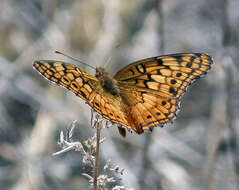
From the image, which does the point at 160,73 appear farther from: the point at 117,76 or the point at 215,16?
the point at 215,16

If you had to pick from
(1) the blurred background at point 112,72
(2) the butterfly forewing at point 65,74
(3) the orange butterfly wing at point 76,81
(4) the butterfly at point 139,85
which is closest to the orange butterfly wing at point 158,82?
(4) the butterfly at point 139,85

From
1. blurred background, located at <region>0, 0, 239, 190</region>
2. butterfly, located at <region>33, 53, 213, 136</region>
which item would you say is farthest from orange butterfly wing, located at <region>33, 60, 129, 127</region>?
blurred background, located at <region>0, 0, 239, 190</region>

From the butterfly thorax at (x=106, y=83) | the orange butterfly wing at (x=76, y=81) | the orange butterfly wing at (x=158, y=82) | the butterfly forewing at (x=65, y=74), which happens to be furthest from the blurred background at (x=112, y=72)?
the butterfly forewing at (x=65, y=74)

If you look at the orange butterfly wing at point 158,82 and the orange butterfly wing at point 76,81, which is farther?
the orange butterfly wing at point 158,82

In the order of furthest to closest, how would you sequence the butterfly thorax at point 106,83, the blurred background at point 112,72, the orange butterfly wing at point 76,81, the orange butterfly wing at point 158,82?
the blurred background at point 112,72, the butterfly thorax at point 106,83, the orange butterfly wing at point 158,82, the orange butterfly wing at point 76,81

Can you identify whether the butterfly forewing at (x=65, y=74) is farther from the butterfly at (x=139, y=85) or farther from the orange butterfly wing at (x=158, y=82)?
the orange butterfly wing at (x=158, y=82)

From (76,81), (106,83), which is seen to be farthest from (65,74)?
(106,83)

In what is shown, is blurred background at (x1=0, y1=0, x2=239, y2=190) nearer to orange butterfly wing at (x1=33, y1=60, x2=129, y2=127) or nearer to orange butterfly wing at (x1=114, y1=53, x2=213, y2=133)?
orange butterfly wing at (x1=114, y1=53, x2=213, y2=133)

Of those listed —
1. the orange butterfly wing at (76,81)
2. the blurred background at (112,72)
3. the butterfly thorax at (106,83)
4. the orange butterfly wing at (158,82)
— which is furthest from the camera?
the blurred background at (112,72)
